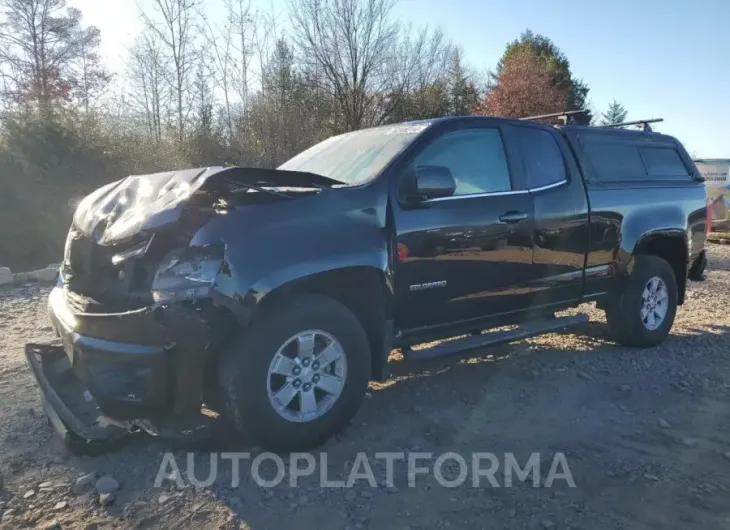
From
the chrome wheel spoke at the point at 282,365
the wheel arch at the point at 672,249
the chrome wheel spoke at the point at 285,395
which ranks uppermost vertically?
the wheel arch at the point at 672,249

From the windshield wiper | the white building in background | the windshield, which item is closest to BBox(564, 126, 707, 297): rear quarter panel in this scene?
the windshield

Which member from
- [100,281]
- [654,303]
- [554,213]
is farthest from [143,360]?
[654,303]

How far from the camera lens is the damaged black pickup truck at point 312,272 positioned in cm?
313

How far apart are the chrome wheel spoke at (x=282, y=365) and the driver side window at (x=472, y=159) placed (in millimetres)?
1577

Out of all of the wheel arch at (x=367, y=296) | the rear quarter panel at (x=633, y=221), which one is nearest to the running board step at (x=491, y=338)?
the wheel arch at (x=367, y=296)

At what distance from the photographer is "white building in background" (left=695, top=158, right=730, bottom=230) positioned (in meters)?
15.7

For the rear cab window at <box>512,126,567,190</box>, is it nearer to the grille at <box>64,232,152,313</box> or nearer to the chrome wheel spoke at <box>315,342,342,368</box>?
the chrome wheel spoke at <box>315,342,342,368</box>

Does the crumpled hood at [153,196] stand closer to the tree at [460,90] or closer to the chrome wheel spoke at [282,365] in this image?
the chrome wheel spoke at [282,365]

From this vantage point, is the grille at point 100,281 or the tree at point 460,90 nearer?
the grille at point 100,281

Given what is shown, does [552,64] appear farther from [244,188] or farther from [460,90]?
[244,188]

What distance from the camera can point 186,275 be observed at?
3.11 meters

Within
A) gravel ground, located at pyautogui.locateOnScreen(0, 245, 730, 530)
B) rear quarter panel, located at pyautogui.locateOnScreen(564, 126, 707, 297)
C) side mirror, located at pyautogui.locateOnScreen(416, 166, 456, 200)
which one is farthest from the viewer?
rear quarter panel, located at pyautogui.locateOnScreen(564, 126, 707, 297)

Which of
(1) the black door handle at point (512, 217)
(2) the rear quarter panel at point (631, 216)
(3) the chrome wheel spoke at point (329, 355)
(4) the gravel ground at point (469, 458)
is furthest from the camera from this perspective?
(2) the rear quarter panel at point (631, 216)

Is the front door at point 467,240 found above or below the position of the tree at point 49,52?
below
